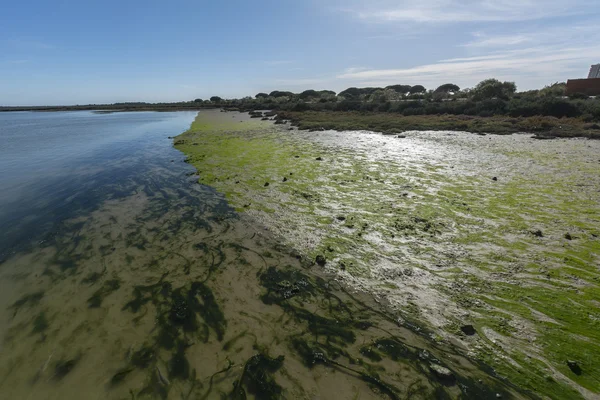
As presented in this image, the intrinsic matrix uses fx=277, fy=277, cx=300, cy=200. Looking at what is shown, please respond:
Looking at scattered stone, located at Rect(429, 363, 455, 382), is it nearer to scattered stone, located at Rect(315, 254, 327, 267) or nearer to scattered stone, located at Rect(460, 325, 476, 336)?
scattered stone, located at Rect(460, 325, 476, 336)

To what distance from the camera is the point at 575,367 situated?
4.08 m

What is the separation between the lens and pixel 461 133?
84.5 feet

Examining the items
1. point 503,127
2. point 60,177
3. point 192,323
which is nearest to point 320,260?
point 192,323

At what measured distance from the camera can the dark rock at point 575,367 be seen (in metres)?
4.03

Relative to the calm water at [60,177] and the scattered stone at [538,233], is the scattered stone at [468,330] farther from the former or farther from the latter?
the calm water at [60,177]

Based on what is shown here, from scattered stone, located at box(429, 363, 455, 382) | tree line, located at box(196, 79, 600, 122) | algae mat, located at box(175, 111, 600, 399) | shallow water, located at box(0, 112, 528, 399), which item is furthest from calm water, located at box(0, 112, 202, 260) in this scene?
tree line, located at box(196, 79, 600, 122)

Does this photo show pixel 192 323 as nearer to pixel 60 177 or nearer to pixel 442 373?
pixel 442 373

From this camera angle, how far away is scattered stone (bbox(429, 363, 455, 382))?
398cm

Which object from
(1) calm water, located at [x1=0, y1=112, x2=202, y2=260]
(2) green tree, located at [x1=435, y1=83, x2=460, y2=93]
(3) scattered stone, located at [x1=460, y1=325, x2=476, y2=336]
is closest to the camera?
(3) scattered stone, located at [x1=460, y1=325, x2=476, y2=336]

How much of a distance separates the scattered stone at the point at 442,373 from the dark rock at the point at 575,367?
180 centimetres

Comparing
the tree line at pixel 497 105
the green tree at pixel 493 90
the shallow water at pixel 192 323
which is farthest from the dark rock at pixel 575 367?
the green tree at pixel 493 90

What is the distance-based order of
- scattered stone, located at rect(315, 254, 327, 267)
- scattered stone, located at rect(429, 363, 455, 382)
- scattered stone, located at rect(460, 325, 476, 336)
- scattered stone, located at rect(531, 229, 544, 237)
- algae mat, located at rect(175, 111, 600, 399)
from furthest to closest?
scattered stone, located at rect(531, 229, 544, 237)
scattered stone, located at rect(315, 254, 327, 267)
scattered stone, located at rect(460, 325, 476, 336)
algae mat, located at rect(175, 111, 600, 399)
scattered stone, located at rect(429, 363, 455, 382)

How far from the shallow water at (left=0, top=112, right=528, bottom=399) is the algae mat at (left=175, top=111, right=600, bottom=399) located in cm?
69

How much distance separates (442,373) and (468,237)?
4.68 metres
